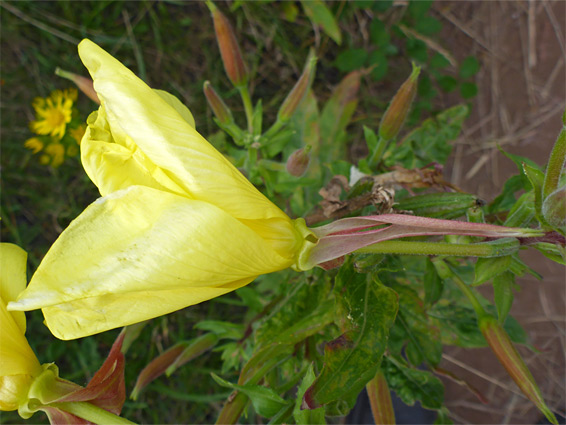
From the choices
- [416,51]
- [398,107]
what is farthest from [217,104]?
[416,51]

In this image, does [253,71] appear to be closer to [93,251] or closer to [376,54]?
[376,54]

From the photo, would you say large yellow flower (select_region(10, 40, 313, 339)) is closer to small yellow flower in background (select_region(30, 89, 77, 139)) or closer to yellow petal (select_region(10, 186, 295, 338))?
yellow petal (select_region(10, 186, 295, 338))

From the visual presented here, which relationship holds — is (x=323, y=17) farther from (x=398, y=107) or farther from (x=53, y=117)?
(x=53, y=117)

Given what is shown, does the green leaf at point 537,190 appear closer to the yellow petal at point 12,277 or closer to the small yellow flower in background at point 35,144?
the yellow petal at point 12,277

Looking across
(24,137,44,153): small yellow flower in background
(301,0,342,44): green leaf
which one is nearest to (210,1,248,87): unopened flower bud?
(301,0,342,44): green leaf

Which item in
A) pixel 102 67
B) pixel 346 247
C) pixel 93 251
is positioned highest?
pixel 102 67

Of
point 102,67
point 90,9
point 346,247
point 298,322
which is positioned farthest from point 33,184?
point 346,247

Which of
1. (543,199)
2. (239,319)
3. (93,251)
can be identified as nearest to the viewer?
(93,251)
